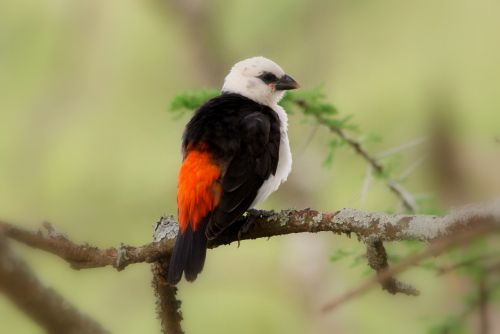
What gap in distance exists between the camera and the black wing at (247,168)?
2.99 metres

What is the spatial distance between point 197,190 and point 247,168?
290mm

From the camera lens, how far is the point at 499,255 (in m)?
1.01

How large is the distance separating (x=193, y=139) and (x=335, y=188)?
265 inches

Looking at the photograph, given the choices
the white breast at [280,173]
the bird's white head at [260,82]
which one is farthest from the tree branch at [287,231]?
the bird's white head at [260,82]

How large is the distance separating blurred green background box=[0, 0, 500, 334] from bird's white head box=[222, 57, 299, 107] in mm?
4866

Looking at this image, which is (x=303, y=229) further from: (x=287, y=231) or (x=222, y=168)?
(x=222, y=168)

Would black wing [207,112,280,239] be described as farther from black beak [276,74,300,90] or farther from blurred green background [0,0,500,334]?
blurred green background [0,0,500,334]

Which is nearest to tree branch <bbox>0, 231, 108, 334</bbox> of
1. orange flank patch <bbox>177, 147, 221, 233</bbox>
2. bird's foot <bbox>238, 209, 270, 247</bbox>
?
bird's foot <bbox>238, 209, 270, 247</bbox>

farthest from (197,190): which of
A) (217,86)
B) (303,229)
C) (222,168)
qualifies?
(217,86)

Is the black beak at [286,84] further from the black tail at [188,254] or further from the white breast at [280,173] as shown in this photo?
the black tail at [188,254]

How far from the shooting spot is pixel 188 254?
8.92ft

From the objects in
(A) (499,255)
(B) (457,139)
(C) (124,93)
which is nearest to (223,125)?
(A) (499,255)

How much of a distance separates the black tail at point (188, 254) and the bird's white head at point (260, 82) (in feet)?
4.63

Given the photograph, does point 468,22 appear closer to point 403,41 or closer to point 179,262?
point 403,41
